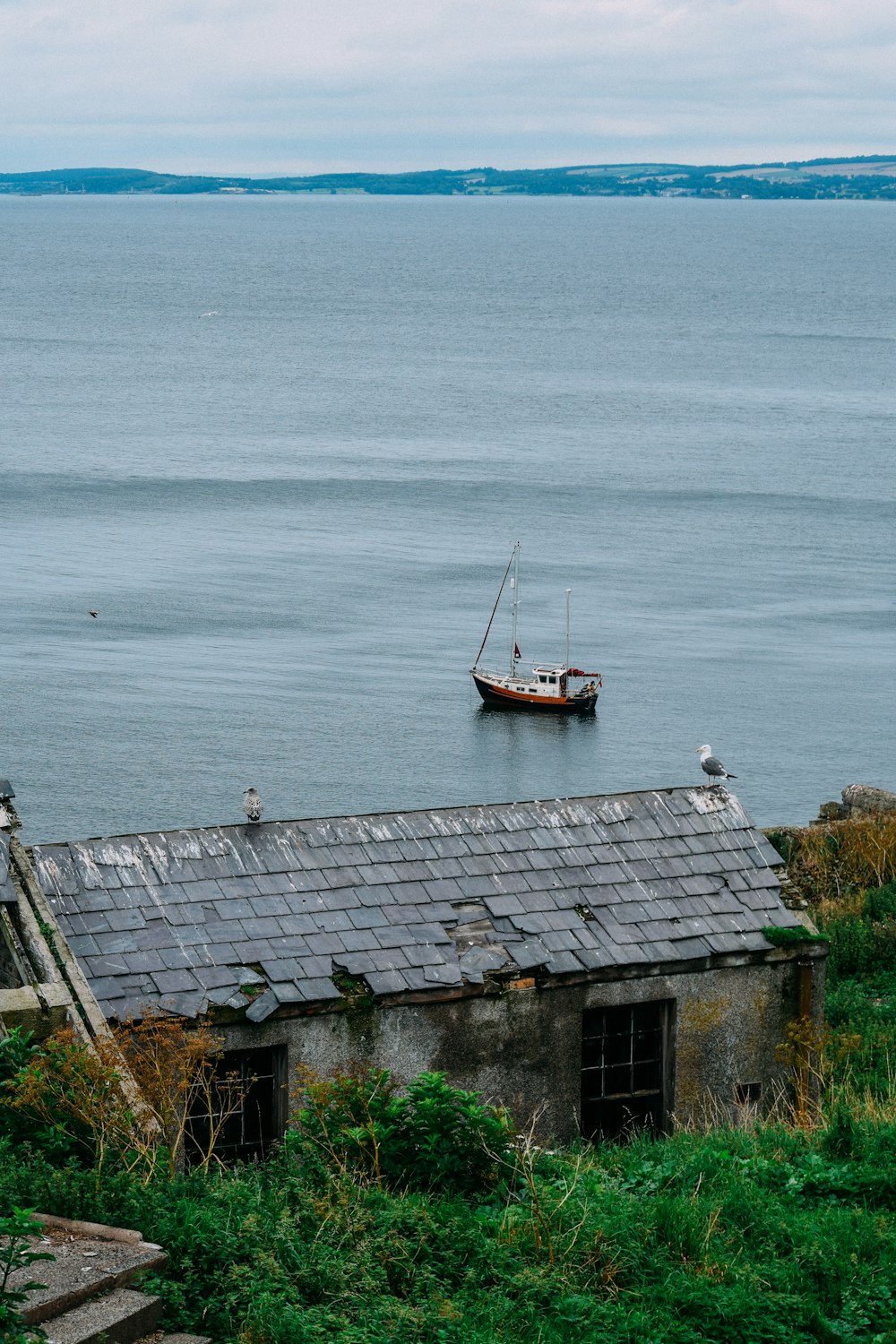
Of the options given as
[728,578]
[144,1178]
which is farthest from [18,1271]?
[728,578]

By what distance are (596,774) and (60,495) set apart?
44088mm

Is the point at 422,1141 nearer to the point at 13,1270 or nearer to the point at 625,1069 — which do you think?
the point at 13,1270

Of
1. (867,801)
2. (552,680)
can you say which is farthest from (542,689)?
(867,801)

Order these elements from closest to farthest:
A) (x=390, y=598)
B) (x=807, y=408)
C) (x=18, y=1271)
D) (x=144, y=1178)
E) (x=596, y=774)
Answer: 1. (x=18, y=1271)
2. (x=144, y=1178)
3. (x=596, y=774)
4. (x=390, y=598)
5. (x=807, y=408)

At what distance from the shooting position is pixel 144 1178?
8930mm

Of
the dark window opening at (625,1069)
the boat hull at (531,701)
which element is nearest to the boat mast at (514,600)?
the boat hull at (531,701)

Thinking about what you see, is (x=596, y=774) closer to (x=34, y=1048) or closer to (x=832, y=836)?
(x=832, y=836)

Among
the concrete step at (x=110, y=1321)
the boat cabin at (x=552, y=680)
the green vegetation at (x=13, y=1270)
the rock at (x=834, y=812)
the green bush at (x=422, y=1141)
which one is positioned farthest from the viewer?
the boat cabin at (x=552, y=680)

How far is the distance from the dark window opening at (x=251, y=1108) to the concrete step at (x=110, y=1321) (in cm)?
421

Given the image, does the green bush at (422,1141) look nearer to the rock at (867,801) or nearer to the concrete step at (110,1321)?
the concrete step at (110,1321)

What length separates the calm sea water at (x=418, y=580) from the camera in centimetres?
4975

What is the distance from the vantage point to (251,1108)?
12250 millimetres

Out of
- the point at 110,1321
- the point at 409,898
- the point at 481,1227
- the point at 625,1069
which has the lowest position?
the point at 625,1069

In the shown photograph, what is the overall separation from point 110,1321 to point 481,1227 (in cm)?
242
